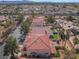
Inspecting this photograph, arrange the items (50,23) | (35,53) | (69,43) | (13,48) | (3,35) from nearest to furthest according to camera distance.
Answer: (13,48) → (35,53) → (69,43) → (3,35) → (50,23)

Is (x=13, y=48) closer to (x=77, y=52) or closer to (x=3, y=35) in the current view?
(x=77, y=52)

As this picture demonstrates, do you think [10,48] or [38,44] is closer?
[10,48]

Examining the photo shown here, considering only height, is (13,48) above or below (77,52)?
above

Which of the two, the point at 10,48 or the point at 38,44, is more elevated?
the point at 10,48

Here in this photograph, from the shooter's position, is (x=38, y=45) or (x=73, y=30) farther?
(x=73, y=30)

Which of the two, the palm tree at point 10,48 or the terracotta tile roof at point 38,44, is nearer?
the palm tree at point 10,48

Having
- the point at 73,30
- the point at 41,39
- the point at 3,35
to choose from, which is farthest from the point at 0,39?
the point at 73,30

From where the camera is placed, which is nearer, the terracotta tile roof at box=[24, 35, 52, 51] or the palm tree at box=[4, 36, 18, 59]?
the palm tree at box=[4, 36, 18, 59]

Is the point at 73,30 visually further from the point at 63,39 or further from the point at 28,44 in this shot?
the point at 28,44

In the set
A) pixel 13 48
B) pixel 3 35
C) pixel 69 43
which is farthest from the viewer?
pixel 3 35
